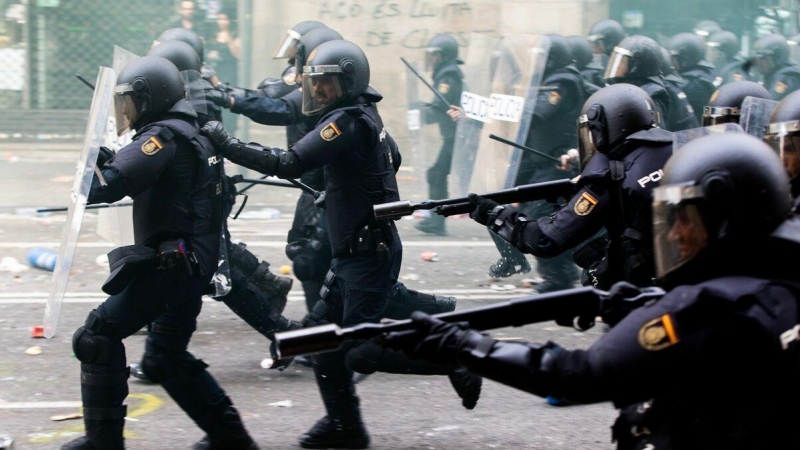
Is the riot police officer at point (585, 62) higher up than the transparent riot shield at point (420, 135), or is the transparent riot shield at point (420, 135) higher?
the riot police officer at point (585, 62)

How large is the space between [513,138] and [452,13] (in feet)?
20.1

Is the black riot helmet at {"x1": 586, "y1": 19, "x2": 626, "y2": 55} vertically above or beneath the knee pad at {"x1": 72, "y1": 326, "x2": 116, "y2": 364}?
above

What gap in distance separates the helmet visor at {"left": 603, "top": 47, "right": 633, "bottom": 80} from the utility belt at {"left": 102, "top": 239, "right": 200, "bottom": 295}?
14.5 ft

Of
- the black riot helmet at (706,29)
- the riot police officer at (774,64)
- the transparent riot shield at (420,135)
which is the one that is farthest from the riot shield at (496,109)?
the black riot helmet at (706,29)

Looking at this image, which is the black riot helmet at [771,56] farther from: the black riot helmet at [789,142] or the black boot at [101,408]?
the black boot at [101,408]

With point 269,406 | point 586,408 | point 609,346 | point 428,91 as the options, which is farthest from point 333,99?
point 428,91

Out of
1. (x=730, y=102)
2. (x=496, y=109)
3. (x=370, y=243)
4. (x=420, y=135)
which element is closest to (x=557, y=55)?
(x=496, y=109)

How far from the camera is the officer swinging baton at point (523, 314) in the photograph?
8.29ft

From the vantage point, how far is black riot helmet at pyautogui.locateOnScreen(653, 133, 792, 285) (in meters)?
2.37

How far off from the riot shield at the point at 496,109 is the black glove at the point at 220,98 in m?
2.27

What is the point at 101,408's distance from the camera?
434cm

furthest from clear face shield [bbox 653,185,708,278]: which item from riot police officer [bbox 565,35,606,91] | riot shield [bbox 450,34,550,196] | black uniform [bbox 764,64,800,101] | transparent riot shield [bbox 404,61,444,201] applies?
black uniform [bbox 764,64,800,101]

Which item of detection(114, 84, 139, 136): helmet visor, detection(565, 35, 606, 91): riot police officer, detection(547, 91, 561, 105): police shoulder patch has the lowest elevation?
detection(547, 91, 561, 105): police shoulder patch

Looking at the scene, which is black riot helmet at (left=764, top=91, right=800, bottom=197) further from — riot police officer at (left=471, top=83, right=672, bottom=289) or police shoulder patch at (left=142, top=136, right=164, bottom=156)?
police shoulder patch at (left=142, top=136, right=164, bottom=156)
